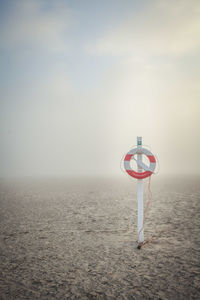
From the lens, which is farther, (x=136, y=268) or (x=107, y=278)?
(x=136, y=268)

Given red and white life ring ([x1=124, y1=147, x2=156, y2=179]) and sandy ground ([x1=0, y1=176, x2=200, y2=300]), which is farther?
red and white life ring ([x1=124, y1=147, x2=156, y2=179])

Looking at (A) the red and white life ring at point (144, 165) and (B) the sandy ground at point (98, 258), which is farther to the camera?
(A) the red and white life ring at point (144, 165)

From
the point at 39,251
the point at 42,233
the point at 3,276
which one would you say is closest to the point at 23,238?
the point at 42,233

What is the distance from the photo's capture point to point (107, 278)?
361cm

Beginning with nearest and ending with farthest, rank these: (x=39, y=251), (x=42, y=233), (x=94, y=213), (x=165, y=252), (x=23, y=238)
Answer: (x=165, y=252)
(x=39, y=251)
(x=23, y=238)
(x=42, y=233)
(x=94, y=213)

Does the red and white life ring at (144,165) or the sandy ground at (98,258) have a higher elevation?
the red and white life ring at (144,165)

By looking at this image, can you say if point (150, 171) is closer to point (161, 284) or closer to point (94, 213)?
point (161, 284)

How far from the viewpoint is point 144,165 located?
16.0 feet

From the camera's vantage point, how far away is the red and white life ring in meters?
4.82

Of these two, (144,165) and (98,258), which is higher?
(144,165)

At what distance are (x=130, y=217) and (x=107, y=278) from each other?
429cm

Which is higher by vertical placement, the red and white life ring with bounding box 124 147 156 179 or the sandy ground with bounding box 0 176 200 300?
the red and white life ring with bounding box 124 147 156 179

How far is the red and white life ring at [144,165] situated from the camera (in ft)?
15.8

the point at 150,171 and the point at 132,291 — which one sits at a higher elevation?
the point at 150,171
